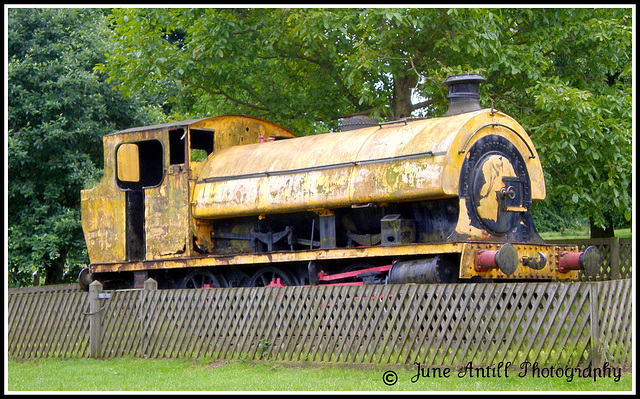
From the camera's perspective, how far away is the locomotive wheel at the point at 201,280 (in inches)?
543

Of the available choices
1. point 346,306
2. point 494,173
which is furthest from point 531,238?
point 346,306

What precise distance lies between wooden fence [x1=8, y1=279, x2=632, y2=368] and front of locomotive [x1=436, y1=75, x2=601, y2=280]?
1795 mm

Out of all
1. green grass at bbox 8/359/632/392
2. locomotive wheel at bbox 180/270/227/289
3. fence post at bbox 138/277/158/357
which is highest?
locomotive wheel at bbox 180/270/227/289

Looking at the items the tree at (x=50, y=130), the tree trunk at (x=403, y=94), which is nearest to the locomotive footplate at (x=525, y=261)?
the tree trunk at (x=403, y=94)

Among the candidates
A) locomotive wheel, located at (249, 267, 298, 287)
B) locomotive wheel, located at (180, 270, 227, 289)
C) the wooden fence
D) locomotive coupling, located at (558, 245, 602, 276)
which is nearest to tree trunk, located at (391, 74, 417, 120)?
locomotive wheel, located at (249, 267, 298, 287)

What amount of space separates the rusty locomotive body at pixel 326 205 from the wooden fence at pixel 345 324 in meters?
1.66

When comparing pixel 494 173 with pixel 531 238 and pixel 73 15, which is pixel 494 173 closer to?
pixel 531 238

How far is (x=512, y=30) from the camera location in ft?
55.7

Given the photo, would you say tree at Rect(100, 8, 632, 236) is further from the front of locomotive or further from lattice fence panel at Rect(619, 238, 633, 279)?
the front of locomotive

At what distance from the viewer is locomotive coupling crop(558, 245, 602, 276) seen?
38.8 ft

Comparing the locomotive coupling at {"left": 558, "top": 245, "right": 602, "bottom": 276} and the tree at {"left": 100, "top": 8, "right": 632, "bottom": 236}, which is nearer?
the locomotive coupling at {"left": 558, "top": 245, "right": 602, "bottom": 276}

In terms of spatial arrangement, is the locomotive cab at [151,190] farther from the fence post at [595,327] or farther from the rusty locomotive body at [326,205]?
the fence post at [595,327]

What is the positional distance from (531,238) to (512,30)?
19.4 feet

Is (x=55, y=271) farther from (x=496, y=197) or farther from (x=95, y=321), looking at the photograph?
(x=496, y=197)
